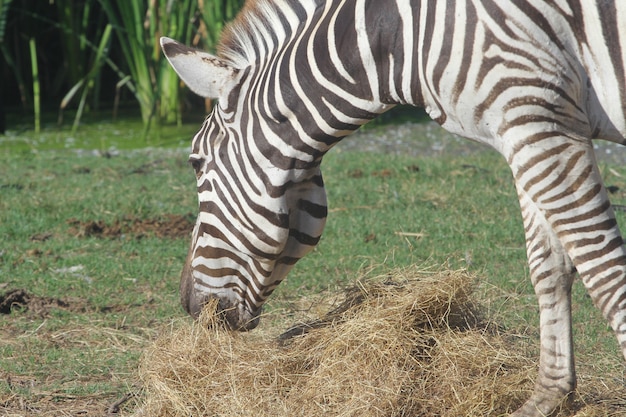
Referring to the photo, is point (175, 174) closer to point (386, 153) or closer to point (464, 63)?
point (386, 153)

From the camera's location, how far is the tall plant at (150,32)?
965 cm

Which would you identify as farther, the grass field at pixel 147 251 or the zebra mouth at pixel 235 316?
the grass field at pixel 147 251

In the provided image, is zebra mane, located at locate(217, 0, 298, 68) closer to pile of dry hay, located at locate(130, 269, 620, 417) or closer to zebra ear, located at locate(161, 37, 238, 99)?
zebra ear, located at locate(161, 37, 238, 99)

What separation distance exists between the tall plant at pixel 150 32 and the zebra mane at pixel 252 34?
19.4 ft

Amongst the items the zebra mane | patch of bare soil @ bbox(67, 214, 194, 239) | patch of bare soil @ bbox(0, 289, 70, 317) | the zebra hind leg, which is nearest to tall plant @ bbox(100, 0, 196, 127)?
patch of bare soil @ bbox(67, 214, 194, 239)

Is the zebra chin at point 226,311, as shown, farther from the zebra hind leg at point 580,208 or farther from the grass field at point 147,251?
the zebra hind leg at point 580,208

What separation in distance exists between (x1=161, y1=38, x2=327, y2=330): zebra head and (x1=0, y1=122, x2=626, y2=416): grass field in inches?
21.1

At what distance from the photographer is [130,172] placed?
7.97 meters

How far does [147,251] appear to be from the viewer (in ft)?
19.2

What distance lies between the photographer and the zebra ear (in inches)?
136

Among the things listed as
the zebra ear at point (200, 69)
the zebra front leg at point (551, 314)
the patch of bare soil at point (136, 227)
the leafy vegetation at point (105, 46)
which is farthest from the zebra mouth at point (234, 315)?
the leafy vegetation at point (105, 46)

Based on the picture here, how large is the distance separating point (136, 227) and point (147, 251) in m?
0.52

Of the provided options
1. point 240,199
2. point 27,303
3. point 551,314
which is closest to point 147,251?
point 27,303

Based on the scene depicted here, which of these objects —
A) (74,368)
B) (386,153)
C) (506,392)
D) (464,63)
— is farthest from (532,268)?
(386,153)
